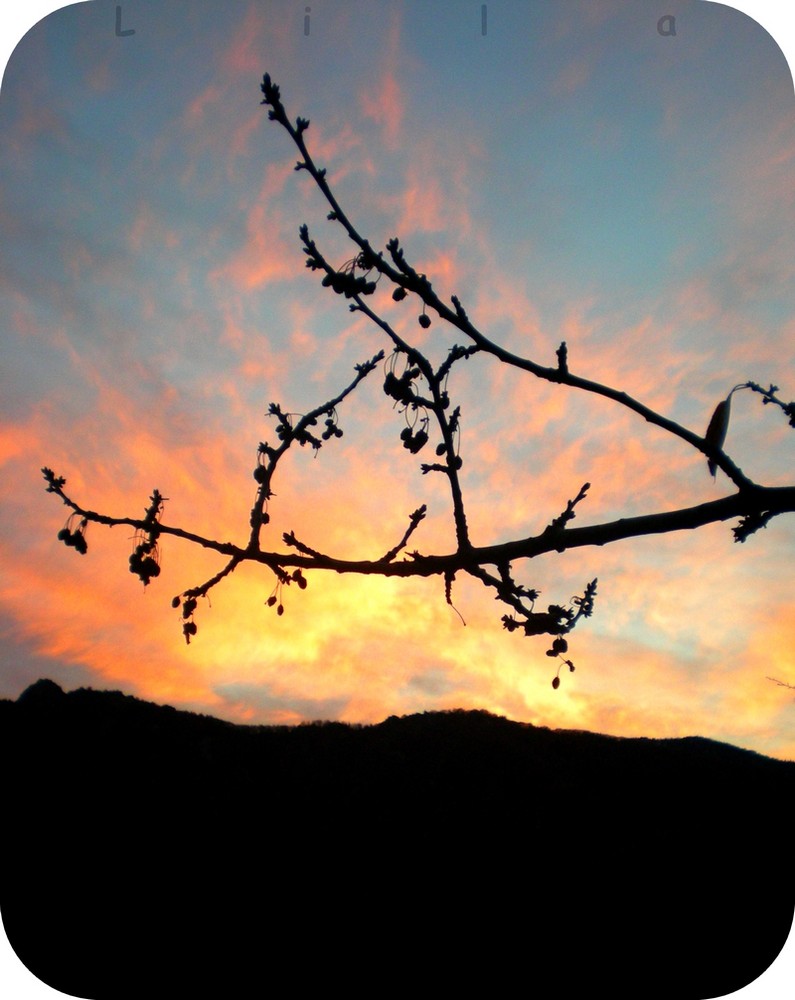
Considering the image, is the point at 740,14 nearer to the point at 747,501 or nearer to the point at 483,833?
the point at 747,501

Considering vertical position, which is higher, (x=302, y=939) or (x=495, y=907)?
(x=495, y=907)

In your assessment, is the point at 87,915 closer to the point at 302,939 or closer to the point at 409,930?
the point at 302,939

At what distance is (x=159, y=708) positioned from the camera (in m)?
4.48

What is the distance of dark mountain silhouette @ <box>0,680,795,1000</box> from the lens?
7.01ft

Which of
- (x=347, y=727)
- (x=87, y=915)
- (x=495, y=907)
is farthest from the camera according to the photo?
(x=347, y=727)

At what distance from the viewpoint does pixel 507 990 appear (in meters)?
2.06

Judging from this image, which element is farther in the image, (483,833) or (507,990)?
(483,833)

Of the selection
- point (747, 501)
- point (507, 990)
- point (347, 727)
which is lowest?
point (507, 990)

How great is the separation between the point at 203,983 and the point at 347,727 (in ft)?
7.97

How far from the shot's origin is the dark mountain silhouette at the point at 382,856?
7.01 feet

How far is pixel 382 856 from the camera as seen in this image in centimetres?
298

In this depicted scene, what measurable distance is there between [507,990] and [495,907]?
2.13 feet

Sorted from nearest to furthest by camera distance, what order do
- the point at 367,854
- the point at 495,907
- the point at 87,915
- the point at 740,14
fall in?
1. the point at 740,14
2. the point at 87,915
3. the point at 495,907
4. the point at 367,854

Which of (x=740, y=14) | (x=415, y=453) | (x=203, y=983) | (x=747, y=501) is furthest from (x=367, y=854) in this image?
(x=740, y=14)
